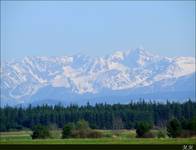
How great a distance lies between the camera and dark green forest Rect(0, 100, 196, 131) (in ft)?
494

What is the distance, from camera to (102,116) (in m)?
154

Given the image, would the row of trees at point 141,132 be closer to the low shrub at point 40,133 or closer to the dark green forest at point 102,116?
the low shrub at point 40,133

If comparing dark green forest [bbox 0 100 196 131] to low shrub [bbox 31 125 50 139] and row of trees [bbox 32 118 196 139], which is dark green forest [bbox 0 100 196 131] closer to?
low shrub [bbox 31 125 50 139]

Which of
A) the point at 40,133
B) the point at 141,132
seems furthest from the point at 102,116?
the point at 141,132

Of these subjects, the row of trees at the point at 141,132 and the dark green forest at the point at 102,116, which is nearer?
the row of trees at the point at 141,132

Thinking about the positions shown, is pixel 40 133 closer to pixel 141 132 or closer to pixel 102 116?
pixel 141 132

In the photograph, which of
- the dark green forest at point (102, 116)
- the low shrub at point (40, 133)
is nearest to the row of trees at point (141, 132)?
the low shrub at point (40, 133)

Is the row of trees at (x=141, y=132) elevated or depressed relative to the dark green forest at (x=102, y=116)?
depressed

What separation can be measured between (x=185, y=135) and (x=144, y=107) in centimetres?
7176

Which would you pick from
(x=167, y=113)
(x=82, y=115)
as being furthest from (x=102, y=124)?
(x=167, y=113)

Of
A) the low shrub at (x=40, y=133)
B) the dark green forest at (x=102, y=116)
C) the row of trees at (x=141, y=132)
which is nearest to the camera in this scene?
the row of trees at (x=141, y=132)

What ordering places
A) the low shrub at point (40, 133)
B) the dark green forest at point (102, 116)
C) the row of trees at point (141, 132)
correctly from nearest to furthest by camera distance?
1. the row of trees at point (141, 132)
2. the low shrub at point (40, 133)
3. the dark green forest at point (102, 116)

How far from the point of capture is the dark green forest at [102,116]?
5928 inches
